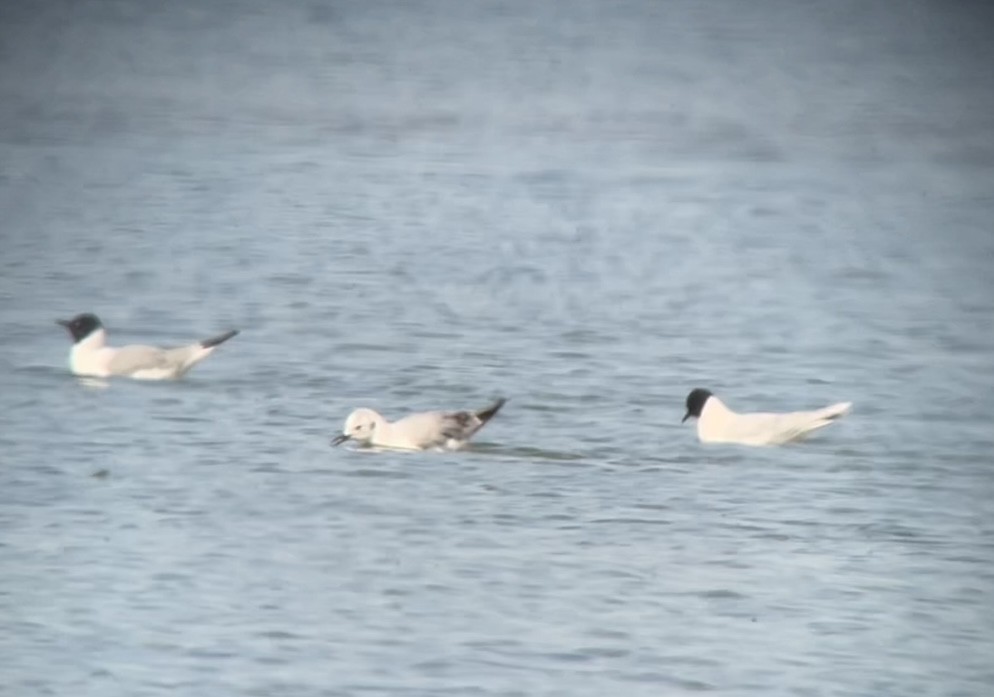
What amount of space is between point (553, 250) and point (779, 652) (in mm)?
968

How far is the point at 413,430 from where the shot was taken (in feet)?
11.0

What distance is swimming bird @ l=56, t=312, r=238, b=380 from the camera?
11.3 feet

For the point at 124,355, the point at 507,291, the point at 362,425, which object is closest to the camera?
the point at 362,425

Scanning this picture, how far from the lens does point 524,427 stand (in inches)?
135

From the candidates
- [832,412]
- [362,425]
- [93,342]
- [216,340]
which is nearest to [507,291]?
[362,425]

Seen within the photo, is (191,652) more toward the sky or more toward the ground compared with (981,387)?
more toward the ground

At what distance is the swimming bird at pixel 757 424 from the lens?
132 inches

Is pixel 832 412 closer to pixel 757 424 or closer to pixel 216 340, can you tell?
pixel 757 424

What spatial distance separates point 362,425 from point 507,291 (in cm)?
43

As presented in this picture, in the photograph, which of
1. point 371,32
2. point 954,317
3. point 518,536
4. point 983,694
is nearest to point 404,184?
point 371,32

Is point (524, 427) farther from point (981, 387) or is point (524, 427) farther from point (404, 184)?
point (981, 387)

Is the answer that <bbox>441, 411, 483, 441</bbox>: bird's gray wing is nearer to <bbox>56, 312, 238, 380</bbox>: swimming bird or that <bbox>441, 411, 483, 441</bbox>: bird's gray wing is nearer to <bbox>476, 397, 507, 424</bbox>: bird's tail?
<bbox>476, 397, 507, 424</bbox>: bird's tail

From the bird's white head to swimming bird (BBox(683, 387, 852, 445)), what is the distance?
1.89ft

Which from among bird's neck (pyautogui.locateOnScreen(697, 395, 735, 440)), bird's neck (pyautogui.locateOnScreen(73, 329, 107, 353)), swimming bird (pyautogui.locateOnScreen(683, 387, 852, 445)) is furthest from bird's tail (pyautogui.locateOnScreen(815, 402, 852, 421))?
bird's neck (pyautogui.locateOnScreen(73, 329, 107, 353))
